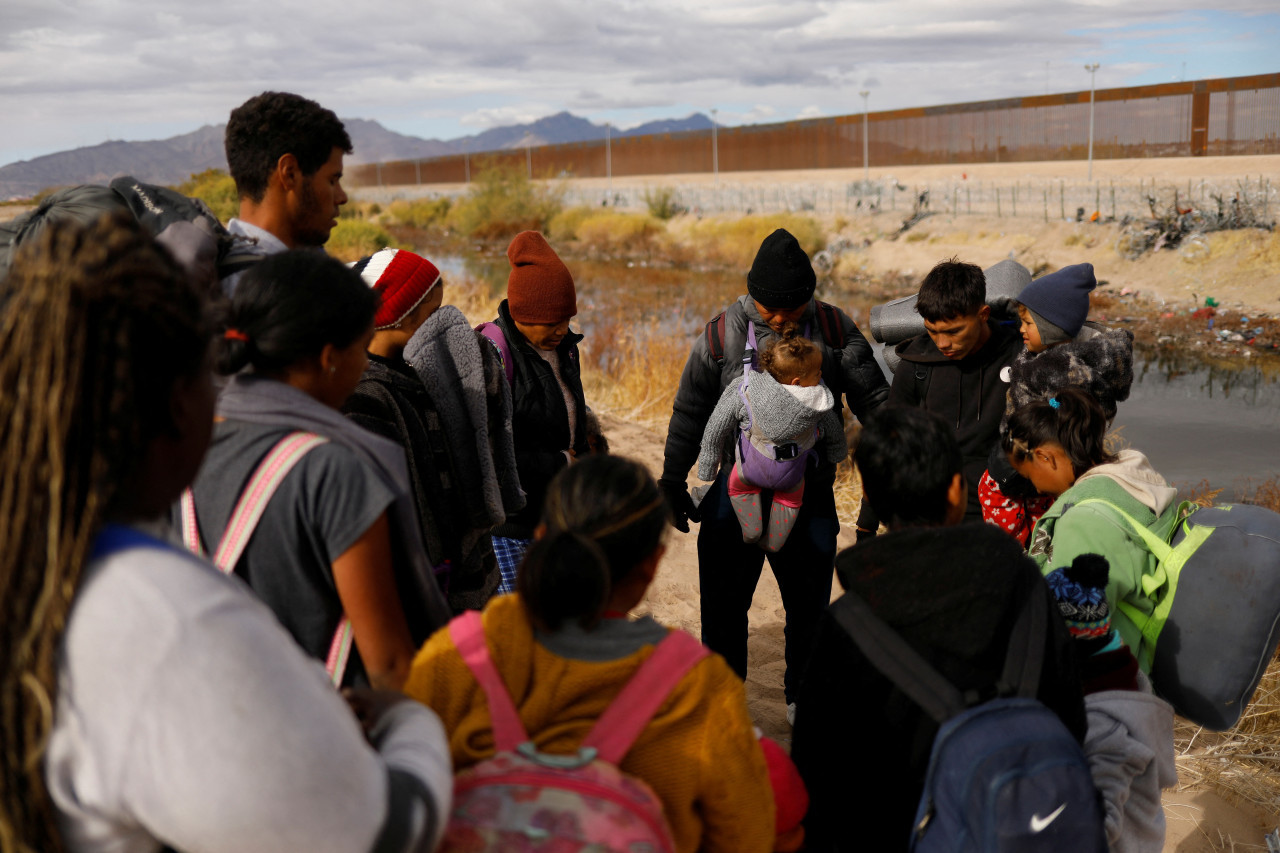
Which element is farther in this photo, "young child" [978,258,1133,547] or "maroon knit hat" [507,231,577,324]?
"maroon knit hat" [507,231,577,324]

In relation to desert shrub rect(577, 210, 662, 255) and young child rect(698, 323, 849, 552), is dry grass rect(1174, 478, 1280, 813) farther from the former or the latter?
desert shrub rect(577, 210, 662, 255)

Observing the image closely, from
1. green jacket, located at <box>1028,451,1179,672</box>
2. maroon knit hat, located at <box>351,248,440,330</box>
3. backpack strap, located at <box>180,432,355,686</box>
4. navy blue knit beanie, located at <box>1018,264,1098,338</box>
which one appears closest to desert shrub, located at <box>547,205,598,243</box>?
navy blue knit beanie, located at <box>1018,264,1098,338</box>

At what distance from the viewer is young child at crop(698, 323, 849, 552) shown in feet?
11.3

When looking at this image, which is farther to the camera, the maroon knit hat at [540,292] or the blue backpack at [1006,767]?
the maroon knit hat at [540,292]

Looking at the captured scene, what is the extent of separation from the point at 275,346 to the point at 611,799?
108 centimetres

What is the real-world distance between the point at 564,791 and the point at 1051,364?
2586mm

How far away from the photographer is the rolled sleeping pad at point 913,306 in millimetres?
3887

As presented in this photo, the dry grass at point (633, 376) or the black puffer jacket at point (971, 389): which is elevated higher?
the black puffer jacket at point (971, 389)

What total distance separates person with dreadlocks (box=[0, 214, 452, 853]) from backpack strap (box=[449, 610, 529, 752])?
378mm

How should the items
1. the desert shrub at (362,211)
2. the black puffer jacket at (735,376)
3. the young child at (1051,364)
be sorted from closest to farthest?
the young child at (1051,364) < the black puffer jacket at (735,376) < the desert shrub at (362,211)

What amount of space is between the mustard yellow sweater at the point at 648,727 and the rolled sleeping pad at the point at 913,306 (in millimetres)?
2782

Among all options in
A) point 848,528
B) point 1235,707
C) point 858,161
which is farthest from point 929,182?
point 1235,707

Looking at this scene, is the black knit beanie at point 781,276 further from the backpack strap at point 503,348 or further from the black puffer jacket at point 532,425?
the backpack strap at point 503,348

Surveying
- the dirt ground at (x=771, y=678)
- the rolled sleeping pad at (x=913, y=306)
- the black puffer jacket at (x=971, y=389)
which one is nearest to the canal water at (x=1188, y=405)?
the dirt ground at (x=771, y=678)
